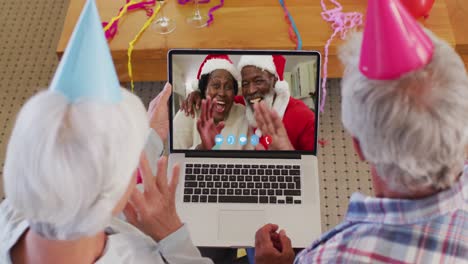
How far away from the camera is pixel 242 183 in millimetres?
1409

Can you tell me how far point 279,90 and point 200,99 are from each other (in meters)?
0.20

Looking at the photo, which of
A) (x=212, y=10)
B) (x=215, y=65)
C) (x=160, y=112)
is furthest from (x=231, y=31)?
(x=160, y=112)

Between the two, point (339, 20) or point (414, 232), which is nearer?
point (414, 232)

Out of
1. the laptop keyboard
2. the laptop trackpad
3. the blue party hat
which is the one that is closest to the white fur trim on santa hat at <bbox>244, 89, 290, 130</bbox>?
the laptop keyboard

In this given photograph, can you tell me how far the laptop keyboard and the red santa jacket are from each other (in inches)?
2.5

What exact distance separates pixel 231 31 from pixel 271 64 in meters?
0.48

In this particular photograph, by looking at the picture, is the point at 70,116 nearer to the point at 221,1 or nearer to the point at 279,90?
the point at 279,90

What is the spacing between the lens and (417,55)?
0.81m

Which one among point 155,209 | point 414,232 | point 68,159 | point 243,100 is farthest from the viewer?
point 243,100

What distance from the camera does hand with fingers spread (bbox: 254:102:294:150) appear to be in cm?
143

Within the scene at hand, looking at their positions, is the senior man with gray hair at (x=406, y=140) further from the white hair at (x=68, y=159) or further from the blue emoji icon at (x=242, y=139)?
the blue emoji icon at (x=242, y=139)

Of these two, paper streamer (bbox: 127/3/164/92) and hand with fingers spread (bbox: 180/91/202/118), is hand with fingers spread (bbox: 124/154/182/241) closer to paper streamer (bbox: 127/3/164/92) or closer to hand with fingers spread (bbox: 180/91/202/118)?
hand with fingers spread (bbox: 180/91/202/118)

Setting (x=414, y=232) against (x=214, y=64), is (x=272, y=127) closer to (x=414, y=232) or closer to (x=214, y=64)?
(x=214, y=64)

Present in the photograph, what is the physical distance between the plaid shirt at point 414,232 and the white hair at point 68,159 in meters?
0.38
